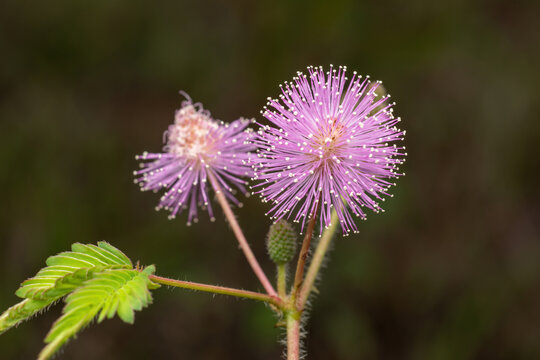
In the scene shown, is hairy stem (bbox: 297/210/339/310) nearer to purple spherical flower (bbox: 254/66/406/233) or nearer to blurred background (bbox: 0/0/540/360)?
purple spherical flower (bbox: 254/66/406/233)

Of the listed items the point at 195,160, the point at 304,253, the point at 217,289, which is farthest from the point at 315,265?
Result: the point at 195,160

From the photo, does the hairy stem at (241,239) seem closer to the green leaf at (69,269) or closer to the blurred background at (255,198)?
the green leaf at (69,269)

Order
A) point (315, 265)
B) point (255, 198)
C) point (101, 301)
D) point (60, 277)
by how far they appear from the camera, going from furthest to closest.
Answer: point (255, 198) → point (315, 265) → point (60, 277) → point (101, 301)

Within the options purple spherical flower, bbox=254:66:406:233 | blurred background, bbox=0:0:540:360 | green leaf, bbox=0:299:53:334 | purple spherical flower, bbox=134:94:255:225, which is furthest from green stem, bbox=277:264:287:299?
blurred background, bbox=0:0:540:360

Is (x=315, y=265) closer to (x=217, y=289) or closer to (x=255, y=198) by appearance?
(x=217, y=289)

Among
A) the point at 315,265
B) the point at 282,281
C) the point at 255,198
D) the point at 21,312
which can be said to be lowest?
the point at 21,312

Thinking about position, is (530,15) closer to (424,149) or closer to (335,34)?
(424,149)
